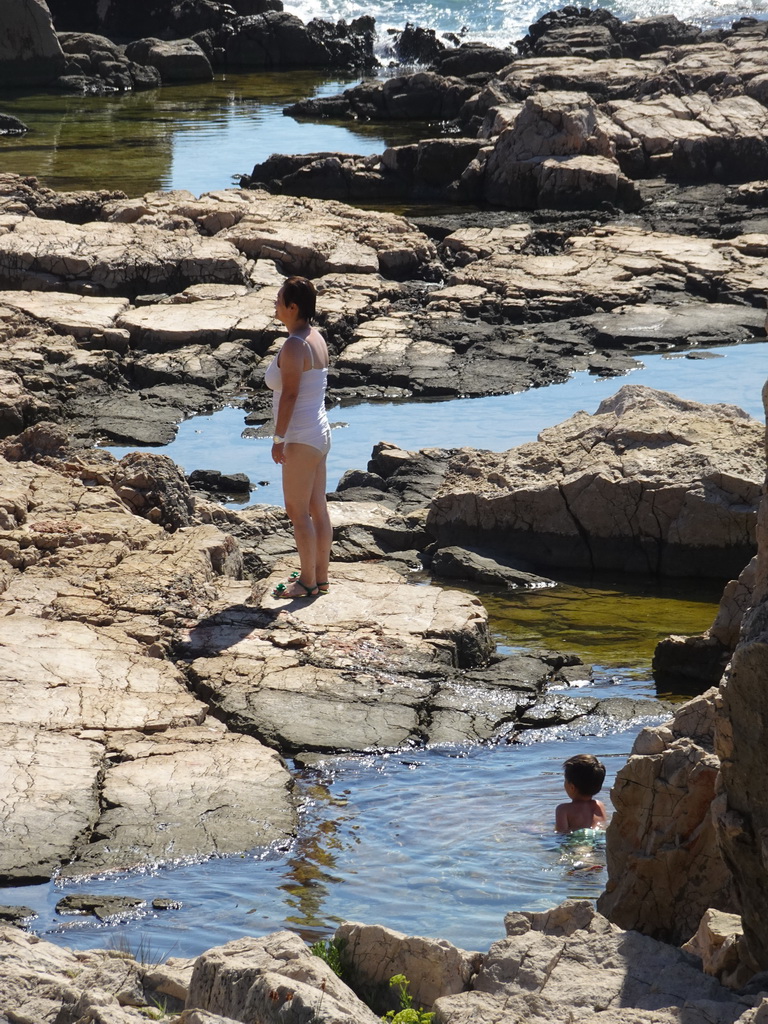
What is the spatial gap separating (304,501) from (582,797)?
2.46m

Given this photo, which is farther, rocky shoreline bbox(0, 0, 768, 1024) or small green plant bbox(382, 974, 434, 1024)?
rocky shoreline bbox(0, 0, 768, 1024)

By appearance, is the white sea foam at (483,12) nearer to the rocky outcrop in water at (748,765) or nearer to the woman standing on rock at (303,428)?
the woman standing on rock at (303,428)

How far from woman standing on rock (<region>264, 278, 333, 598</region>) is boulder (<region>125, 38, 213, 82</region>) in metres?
33.3

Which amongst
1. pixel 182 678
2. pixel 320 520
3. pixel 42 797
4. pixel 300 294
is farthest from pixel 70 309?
pixel 42 797

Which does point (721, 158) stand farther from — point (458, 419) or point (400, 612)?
point (400, 612)

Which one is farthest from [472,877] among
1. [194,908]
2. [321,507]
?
[321,507]

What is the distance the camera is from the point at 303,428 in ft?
23.1

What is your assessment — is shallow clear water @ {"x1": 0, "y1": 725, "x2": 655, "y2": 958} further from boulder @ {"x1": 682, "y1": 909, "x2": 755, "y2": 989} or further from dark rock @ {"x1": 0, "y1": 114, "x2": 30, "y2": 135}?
dark rock @ {"x1": 0, "y1": 114, "x2": 30, "y2": 135}

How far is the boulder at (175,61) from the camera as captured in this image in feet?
124

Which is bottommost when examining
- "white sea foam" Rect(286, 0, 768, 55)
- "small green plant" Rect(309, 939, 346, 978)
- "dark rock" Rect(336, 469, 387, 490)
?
"dark rock" Rect(336, 469, 387, 490)

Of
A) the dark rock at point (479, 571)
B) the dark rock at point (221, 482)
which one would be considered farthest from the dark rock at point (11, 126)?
the dark rock at point (479, 571)

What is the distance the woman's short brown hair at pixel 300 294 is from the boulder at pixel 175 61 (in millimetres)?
33281

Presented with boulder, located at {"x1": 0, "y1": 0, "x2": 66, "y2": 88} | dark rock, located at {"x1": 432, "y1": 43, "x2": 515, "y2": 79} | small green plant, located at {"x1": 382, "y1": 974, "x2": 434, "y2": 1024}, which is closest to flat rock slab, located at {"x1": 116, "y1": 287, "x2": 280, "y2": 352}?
small green plant, located at {"x1": 382, "y1": 974, "x2": 434, "y2": 1024}

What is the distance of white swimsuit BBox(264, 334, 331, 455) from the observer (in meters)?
6.98
